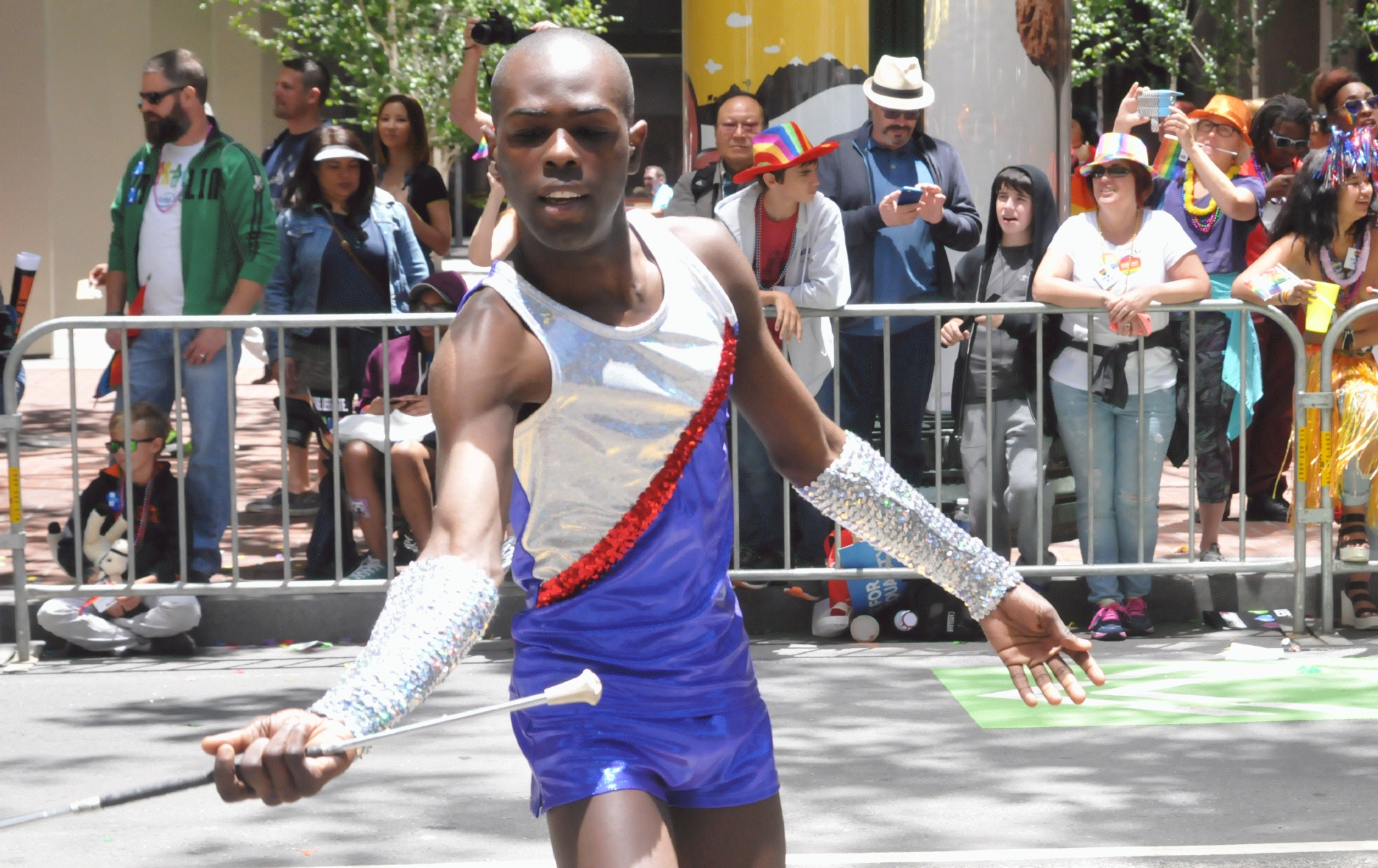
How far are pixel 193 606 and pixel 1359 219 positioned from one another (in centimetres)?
522

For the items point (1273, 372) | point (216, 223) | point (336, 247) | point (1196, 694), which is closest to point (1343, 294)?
point (1273, 372)

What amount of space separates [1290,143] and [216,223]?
542 centimetres

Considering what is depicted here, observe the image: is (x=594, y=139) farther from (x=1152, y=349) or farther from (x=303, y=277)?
(x=303, y=277)

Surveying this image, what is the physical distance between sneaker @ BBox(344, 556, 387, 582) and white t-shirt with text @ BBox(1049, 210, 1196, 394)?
9.71 feet

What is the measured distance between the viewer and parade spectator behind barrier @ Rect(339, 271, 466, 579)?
7688mm

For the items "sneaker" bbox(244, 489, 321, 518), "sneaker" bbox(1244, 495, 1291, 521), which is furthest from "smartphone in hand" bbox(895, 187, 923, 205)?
"sneaker" bbox(244, 489, 321, 518)

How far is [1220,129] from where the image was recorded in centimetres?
936

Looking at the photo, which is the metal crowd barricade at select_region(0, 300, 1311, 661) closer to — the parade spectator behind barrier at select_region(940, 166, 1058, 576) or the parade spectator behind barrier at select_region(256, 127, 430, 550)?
the parade spectator behind barrier at select_region(940, 166, 1058, 576)

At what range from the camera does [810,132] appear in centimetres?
909

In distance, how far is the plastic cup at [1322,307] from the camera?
768 cm

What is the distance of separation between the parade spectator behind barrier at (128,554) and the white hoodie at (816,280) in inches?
102

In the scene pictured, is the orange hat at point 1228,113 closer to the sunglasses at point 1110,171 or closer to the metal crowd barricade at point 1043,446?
the sunglasses at point 1110,171

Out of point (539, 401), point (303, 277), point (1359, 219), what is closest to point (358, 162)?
point (303, 277)

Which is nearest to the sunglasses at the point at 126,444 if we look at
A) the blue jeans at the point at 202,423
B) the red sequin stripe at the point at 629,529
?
the blue jeans at the point at 202,423
